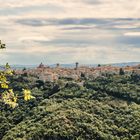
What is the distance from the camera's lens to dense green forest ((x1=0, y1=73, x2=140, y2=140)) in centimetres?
13975

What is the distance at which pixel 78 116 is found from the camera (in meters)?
151

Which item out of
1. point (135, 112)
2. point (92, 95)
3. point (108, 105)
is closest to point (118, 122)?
point (135, 112)

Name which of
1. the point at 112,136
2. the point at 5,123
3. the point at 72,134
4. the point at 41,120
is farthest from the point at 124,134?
the point at 5,123

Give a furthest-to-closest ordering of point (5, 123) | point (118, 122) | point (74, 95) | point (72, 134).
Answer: point (74, 95) < point (5, 123) < point (118, 122) < point (72, 134)

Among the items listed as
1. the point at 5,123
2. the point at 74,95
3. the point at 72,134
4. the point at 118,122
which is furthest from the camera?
the point at 74,95

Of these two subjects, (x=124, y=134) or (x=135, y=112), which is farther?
(x=135, y=112)

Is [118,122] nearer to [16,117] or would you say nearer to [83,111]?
[83,111]

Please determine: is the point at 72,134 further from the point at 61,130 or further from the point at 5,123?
the point at 5,123

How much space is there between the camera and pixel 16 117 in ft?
559

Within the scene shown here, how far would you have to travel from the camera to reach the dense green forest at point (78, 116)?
13975 cm

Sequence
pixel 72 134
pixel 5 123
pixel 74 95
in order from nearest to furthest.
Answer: pixel 72 134 < pixel 5 123 < pixel 74 95

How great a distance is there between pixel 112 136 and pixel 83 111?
910 inches

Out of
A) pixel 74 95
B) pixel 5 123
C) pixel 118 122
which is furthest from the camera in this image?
pixel 74 95

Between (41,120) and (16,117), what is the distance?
1966 centimetres
